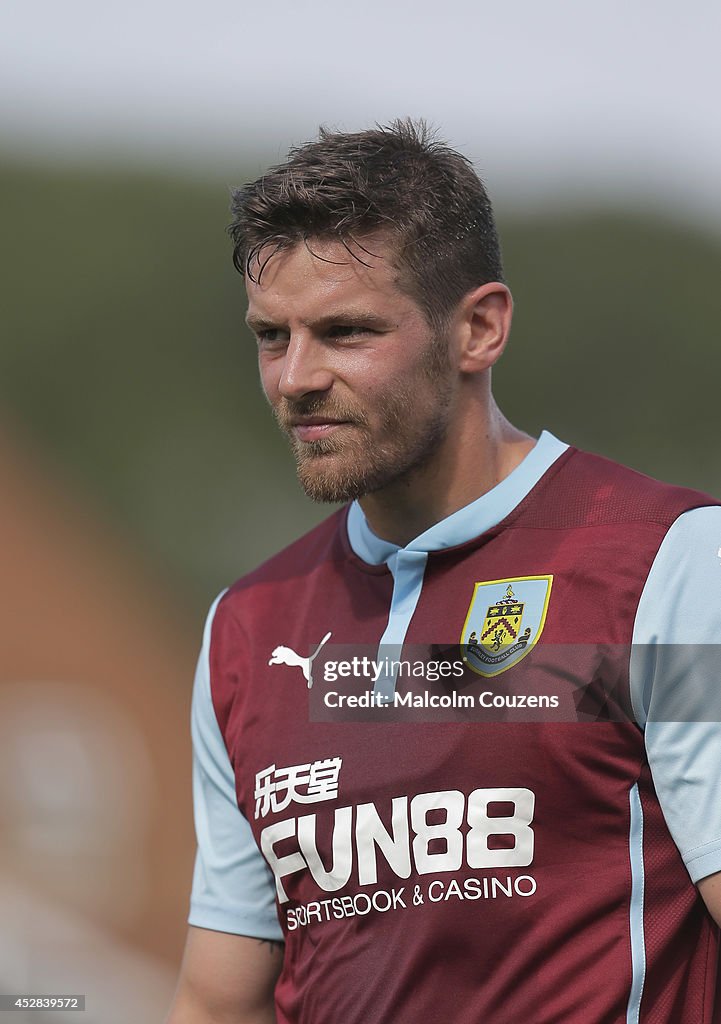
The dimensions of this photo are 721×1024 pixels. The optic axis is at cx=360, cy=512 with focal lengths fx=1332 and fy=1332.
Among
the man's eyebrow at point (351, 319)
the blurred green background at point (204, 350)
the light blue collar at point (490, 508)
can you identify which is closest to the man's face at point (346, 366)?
the man's eyebrow at point (351, 319)

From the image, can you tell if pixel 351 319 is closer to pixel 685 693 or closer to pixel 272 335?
pixel 272 335

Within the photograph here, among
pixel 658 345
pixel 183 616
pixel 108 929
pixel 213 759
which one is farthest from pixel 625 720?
pixel 658 345

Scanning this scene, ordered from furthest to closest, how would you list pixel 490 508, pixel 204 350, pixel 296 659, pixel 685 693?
pixel 204 350, pixel 296 659, pixel 490 508, pixel 685 693

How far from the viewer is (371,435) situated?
83.6 inches

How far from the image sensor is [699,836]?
6.13 feet

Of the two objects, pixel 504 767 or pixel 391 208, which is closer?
pixel 504 767

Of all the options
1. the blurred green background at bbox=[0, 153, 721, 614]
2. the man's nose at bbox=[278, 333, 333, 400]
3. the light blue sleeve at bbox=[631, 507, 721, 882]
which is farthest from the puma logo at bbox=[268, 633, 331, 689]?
the blurred green background at bbox=[0, 153, 721, 614]

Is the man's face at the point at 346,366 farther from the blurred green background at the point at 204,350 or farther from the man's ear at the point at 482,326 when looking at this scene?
the blurred green background at the point at 204,350

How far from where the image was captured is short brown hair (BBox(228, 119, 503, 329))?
2141mm

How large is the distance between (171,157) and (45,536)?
4021 millimetres

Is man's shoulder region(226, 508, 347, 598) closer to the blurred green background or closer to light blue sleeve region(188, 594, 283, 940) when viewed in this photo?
light blue sleeve region(188, 594, 283, 940)

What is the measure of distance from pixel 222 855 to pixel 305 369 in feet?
2.93

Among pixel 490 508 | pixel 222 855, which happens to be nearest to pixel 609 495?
pixel 490 508

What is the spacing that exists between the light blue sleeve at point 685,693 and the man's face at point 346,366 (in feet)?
Result: 1.57
